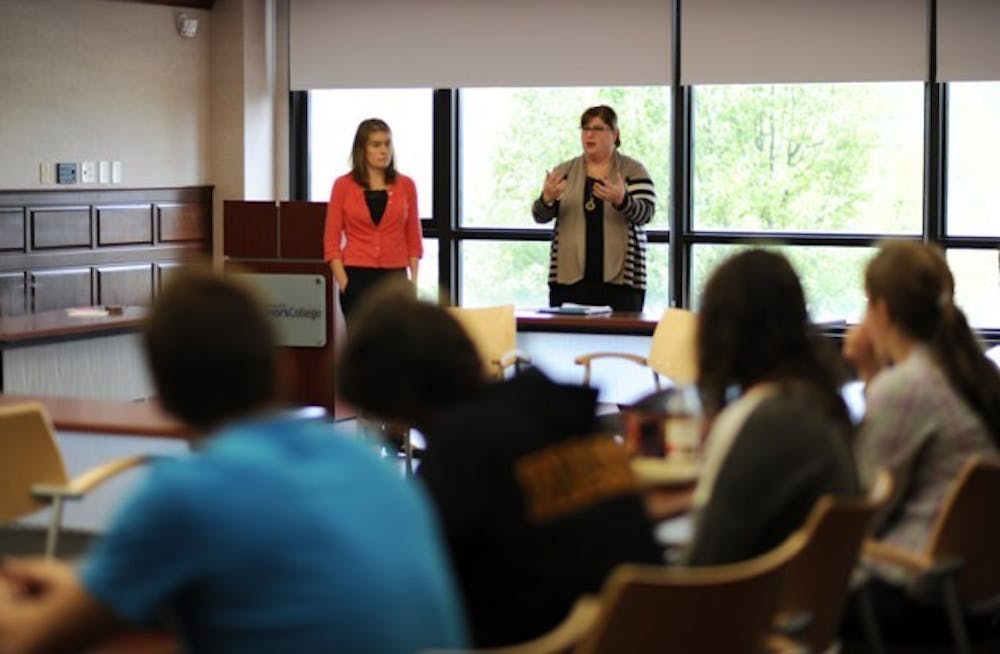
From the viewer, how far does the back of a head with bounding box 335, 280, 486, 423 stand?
8.18 feet

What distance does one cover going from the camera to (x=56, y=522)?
418 cm

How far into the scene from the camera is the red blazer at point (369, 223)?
26.7ft

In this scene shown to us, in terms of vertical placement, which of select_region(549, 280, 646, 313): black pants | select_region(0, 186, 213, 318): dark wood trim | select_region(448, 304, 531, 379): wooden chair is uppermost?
select_region(0, 186, 213, 318): dark wood trim

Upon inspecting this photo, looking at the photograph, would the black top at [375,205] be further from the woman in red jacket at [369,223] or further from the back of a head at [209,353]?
the back of a head at [209,353]

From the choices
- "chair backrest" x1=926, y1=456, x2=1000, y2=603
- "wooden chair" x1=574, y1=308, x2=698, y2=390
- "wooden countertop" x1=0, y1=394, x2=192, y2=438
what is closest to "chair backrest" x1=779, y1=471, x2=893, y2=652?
"chair backrest" x1=926, y1=456, x2=1000, y2=603

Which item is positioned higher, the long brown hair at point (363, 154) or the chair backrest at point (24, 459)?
the long brown hair at point (363, 154)

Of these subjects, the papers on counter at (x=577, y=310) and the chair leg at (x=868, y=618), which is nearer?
the chair leg at (x=868, y=618)

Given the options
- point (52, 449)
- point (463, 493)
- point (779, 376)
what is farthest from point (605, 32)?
point (463, 493)

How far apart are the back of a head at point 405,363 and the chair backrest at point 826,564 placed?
0.68 m

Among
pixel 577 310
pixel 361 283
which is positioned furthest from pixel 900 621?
pixel 361 283

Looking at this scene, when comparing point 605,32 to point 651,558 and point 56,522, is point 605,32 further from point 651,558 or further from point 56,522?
point 651,558

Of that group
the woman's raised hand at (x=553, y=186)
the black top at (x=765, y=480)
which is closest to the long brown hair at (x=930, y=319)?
the black top at (x=765, y=480)

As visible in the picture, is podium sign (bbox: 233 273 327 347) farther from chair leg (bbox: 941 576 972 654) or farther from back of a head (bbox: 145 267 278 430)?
back of a head (bbox: 145 267 278 430)

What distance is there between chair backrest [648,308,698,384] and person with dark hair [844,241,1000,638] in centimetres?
313
